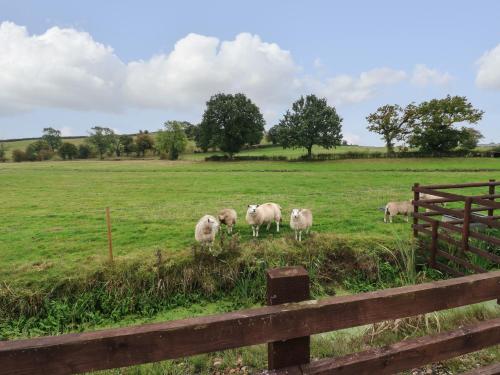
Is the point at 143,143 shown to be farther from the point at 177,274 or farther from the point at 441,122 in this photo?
the point at 177,274

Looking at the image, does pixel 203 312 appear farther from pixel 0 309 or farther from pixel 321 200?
pixel 321 200

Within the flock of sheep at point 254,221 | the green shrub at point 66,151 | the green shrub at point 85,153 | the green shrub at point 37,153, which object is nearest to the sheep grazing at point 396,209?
the flock of sheep at point 254,221

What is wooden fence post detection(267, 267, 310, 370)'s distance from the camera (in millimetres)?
2156

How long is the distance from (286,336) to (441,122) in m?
66.4

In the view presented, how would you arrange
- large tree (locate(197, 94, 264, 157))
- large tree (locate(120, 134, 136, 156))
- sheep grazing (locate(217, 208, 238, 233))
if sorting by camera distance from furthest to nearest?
1. large tree (locate(120, 134, 136, 156))
2. large tree (locate(197, 94, 264, 157))
3. sheep grazing (locate(217, 208, 238, 233))

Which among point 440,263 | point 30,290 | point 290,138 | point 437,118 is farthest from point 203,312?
point 437,118

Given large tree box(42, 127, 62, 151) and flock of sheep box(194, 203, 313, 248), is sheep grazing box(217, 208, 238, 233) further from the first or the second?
large tree box(42, 127, 62, 151)

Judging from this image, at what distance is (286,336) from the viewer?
213 cm

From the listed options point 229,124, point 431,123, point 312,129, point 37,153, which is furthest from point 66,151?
point 431,123

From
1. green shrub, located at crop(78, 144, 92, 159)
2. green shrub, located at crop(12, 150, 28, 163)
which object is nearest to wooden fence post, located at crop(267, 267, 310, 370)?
green shrub, located at crop(78, 144, 92, 159)

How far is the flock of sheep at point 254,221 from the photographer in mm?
10180

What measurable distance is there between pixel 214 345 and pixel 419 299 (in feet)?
5.17

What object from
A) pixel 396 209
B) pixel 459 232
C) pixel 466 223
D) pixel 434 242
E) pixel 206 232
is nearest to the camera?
pixel 466 223

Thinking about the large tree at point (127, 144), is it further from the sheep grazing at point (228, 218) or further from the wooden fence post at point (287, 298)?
the wooden fence post at point (287, 298)
